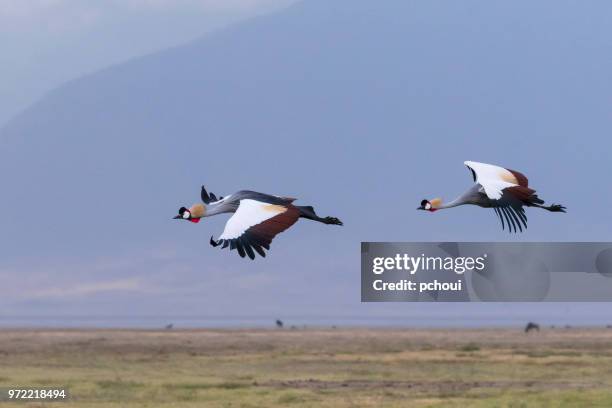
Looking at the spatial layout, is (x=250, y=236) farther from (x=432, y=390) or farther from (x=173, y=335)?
(x=173, y=335)

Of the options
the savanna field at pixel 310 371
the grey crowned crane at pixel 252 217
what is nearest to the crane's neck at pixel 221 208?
the grey crowned crane at pixel 252 217

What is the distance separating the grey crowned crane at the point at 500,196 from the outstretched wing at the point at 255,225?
1145 millimetres

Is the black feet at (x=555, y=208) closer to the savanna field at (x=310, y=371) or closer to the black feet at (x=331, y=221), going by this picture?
the black feet at (x=331, y=221)

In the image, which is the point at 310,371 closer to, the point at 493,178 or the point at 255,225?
the point at 493,178

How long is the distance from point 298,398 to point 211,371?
39.7 feet

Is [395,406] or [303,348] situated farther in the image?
[303,348]

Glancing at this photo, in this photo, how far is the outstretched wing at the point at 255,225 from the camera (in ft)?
34.5

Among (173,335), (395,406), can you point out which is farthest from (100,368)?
(173,335)

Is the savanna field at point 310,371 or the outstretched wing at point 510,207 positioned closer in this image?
the outstretched wing at point 510,207

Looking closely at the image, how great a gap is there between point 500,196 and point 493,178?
0.39 m

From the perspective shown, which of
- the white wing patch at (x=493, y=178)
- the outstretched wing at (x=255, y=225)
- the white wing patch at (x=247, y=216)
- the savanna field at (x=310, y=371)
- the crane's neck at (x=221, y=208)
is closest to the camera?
the outstretched wing at (x=255, y=225)

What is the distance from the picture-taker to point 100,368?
52.0 m

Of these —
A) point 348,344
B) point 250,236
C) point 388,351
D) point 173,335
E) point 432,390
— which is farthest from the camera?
point 173,335

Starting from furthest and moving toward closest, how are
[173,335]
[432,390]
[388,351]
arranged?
[173,335] → [388,351] → [432,390]
